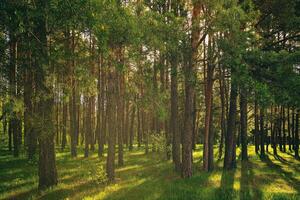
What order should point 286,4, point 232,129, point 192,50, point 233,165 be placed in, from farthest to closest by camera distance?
point 233,165
point 232,129
point 286,4
point 192,50

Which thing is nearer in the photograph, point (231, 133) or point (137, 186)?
point (137, 186)

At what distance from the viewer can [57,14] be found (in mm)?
7723

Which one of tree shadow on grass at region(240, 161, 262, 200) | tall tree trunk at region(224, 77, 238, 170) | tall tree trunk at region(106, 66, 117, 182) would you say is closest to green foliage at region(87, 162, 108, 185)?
tall tree trunk at region(106, 66, 117, 182)

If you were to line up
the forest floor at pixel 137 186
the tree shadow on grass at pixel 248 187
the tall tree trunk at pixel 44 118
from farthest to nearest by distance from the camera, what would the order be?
the tree shadow on grass at pixel 248 187, the forest floor at pixel 137 186, the tall tree trunk at pixel 44 118

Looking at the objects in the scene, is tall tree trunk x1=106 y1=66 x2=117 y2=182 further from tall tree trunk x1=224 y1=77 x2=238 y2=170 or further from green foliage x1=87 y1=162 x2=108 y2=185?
tall tree trunk x1=224 y1=77 x2=238 y2=170

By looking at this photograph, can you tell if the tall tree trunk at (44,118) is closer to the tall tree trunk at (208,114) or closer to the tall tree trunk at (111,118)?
the tall tree trunk at (111,118)

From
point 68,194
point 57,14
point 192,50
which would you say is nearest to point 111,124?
point 68,194

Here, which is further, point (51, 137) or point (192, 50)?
point (192, 50)

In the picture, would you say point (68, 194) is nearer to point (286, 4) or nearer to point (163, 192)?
point (163, 192)

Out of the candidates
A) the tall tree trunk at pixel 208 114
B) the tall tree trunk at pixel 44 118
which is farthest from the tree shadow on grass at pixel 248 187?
the tall tree trunk at pixel 44 118

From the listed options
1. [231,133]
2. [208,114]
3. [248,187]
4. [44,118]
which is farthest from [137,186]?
[231,133]

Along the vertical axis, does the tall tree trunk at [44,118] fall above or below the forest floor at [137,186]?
above

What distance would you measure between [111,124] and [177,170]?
555 cm

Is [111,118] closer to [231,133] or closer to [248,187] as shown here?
[248,187]
